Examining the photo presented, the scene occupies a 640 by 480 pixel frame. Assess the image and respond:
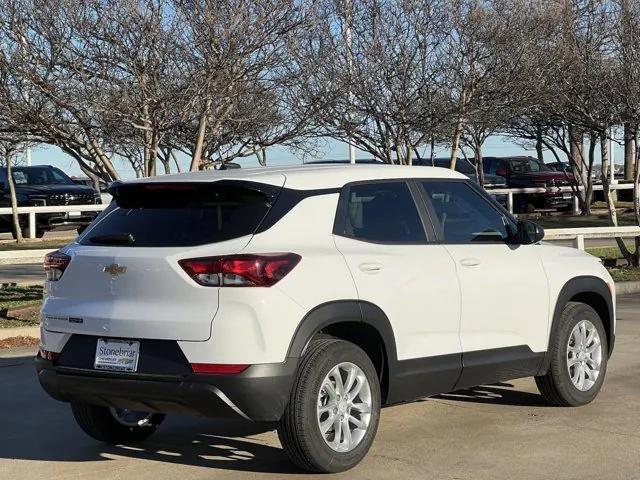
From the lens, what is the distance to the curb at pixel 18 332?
1191 cm

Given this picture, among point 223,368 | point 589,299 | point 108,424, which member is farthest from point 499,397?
point 223,368

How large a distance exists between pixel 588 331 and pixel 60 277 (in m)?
3.81

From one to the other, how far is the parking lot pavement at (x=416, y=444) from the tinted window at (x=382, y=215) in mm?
1303

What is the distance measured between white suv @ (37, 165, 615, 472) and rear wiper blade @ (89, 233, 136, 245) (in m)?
0.01

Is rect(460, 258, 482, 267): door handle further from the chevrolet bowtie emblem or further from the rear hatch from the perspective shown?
the chevrolet bowtie emblem

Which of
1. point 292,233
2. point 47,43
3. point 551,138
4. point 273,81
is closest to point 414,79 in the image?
point 273,81

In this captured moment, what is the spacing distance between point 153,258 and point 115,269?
25cm

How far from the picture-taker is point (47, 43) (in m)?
12.5

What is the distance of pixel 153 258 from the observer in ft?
20.2

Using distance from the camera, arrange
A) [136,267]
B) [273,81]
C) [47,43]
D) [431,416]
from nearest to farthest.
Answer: [136,267]
[431,416]
[47,43]
[273,81]

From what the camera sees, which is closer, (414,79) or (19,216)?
(414,79)

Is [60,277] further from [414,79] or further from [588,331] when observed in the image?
[414,79]

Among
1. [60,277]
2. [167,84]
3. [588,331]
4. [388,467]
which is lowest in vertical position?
[388,467]

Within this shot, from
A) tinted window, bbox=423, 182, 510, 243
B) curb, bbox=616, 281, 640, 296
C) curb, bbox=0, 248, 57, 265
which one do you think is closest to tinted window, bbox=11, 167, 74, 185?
curb, bbox=0, 248, 57, 265
